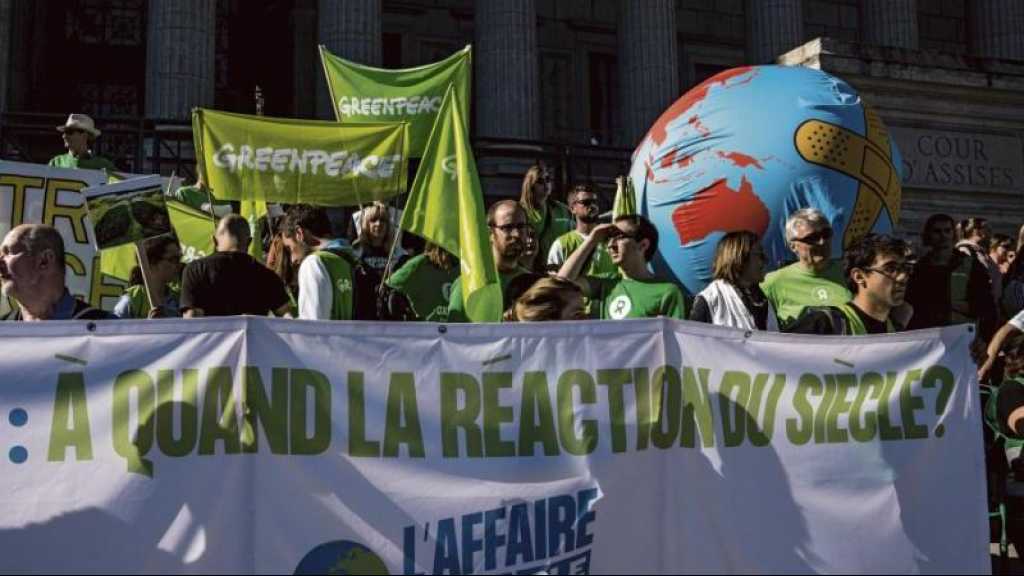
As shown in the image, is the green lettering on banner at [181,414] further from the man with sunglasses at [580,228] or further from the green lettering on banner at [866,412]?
the man with sunglasses at [580,228]

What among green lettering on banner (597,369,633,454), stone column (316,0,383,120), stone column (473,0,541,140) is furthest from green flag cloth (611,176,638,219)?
stone column (316,0,383,120)

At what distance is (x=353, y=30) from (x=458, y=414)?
63.5 feet

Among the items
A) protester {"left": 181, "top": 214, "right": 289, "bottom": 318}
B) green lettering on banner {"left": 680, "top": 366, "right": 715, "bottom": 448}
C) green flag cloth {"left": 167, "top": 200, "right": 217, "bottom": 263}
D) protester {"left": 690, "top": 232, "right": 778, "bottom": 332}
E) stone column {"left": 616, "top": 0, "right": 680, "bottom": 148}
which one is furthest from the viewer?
stone column {"left": 616, "top": 0, "right": 680, "bottom": 148}

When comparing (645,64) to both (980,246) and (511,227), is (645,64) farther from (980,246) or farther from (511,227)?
(511,227)

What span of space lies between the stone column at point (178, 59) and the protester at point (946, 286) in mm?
14329

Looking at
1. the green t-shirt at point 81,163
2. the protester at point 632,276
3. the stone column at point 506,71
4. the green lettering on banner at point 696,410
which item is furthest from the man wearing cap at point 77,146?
the stone column at point 506,71

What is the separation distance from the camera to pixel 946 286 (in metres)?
9.38

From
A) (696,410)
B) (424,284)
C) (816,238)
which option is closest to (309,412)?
(696,410)

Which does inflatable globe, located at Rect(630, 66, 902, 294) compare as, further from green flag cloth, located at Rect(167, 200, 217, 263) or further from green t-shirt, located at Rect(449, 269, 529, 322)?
green flag cloth, located at Rect(167, 200, 217, 263)

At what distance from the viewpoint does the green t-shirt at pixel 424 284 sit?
771cm

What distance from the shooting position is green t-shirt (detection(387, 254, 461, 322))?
771 centimetres

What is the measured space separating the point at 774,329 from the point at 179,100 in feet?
55.6

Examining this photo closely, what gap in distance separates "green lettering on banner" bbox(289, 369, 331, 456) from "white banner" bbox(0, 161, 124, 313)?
186 inches

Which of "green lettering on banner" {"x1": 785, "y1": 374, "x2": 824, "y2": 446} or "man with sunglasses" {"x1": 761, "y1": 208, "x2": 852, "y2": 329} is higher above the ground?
"man with sunglasses" {"x1": 761, "y1": 208, "x2": 852, "y2": 329}
